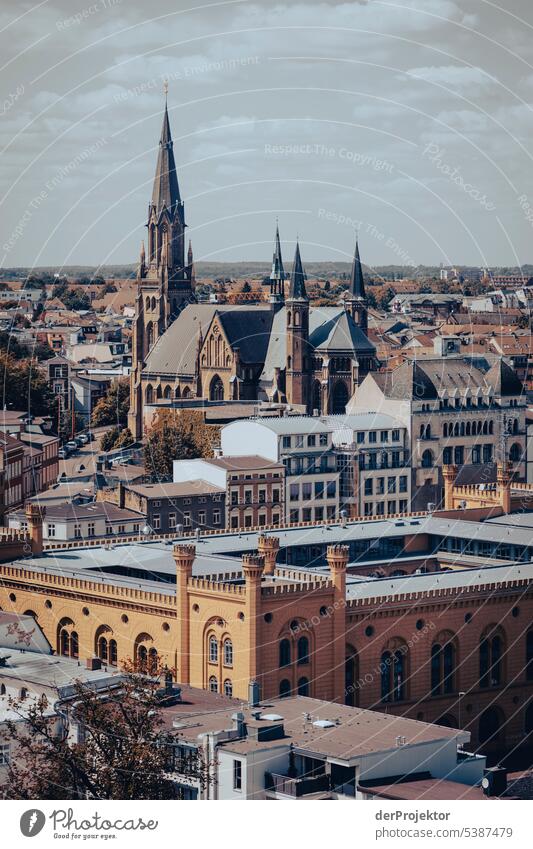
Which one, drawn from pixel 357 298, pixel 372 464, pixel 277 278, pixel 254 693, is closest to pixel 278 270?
pixel 277 278

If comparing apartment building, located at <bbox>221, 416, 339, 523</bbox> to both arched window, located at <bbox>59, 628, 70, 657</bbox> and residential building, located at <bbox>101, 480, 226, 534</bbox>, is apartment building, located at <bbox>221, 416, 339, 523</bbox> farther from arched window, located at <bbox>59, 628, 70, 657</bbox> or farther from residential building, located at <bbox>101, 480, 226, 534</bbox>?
arched window, located at <bbox>59, 628, 70, 657</bbox>

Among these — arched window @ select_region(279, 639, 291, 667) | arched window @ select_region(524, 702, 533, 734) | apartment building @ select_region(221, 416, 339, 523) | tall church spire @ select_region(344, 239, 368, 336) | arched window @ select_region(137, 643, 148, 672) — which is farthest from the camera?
tall church spire @ select_region(344, 239, 368, 336)

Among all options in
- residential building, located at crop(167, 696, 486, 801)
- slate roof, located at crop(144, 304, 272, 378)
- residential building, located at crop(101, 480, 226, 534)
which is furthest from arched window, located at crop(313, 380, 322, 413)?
residential building, located at crop(167, 696, 486, 801)

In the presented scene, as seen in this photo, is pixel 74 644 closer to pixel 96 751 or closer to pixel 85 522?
pixel 96 751

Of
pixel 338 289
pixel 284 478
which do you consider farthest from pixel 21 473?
pixel 338 289

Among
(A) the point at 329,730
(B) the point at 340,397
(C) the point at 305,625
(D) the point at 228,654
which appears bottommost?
(A) the point at 329,730

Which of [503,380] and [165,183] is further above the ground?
[165,183]
